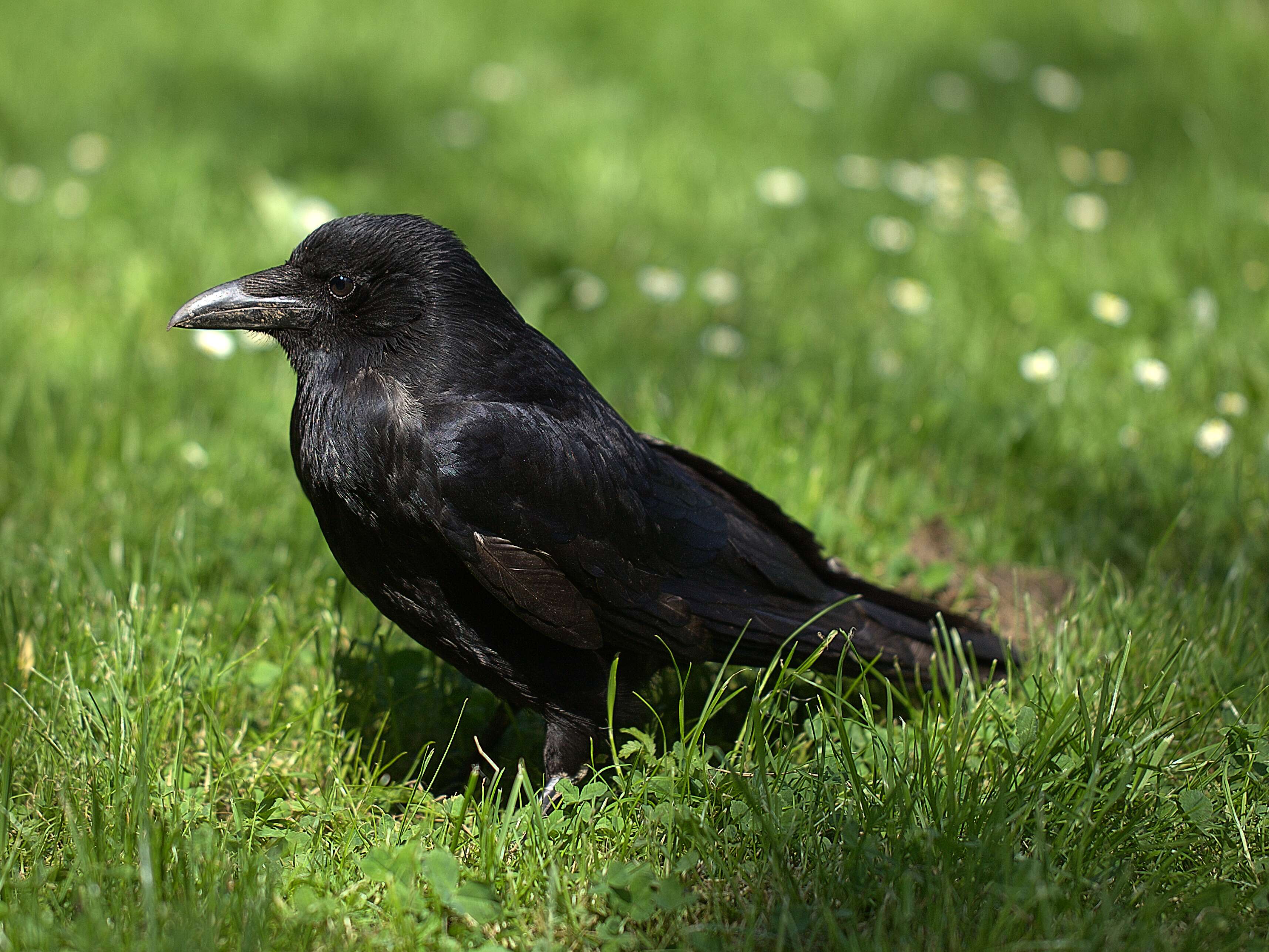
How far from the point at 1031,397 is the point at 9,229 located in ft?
13.5

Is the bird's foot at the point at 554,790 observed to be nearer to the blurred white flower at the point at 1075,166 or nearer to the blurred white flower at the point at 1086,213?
the blurred white flower at the point at 1086,213

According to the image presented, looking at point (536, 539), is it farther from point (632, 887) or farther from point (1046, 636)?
point (1046, 636)

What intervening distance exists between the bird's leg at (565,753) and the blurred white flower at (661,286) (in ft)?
8.14

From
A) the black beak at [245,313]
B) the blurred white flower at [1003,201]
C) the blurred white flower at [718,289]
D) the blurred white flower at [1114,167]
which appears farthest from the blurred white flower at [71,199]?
the blurred white flower at [1114,167]

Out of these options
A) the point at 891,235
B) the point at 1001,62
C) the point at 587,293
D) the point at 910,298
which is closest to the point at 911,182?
the point at 891,235

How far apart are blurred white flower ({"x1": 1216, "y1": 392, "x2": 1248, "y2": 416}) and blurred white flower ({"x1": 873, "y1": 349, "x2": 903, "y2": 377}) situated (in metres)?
1.06

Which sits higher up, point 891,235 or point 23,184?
point 23,184

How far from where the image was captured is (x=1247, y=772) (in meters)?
2.38

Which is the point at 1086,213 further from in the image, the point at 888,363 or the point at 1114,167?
the point at 888,363

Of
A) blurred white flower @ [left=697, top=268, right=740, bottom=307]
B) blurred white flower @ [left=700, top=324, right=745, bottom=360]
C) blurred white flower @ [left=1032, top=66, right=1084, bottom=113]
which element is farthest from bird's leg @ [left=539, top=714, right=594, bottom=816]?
blurred white flower @ [left=1032, top=66, right=1084, bottom=113]

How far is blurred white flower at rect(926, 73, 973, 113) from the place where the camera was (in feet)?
21.8

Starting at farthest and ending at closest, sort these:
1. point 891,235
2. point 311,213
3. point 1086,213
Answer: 1. point 1086,213
2. point 891,235
3. point 311,213

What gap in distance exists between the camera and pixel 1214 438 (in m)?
3.72

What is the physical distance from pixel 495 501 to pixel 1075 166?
15.3ft
